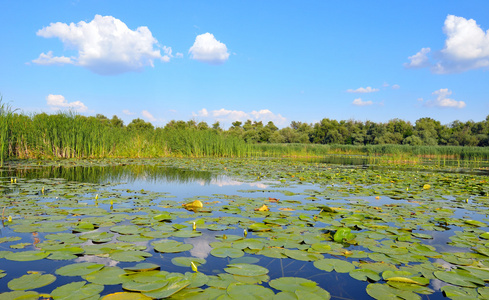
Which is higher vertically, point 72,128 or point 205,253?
point 72,128

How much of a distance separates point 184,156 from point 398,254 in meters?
17.5

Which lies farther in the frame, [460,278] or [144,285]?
[460,278]

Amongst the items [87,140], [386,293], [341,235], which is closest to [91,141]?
[87,140]

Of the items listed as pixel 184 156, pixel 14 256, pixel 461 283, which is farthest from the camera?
pixel 184 156

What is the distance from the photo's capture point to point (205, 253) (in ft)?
8.61

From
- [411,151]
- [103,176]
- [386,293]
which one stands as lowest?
[386,293]

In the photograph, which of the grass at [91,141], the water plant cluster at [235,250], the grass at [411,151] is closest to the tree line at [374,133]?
the grass at [411,151]

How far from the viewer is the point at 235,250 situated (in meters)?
2.65

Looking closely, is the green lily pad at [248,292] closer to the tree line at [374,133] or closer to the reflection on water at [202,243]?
the reflection on water at [202,243]

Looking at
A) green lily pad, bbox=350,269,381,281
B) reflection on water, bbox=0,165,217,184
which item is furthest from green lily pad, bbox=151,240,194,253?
reflection on water, bbox=0,165,217,184

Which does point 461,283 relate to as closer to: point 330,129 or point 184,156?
point 184,156

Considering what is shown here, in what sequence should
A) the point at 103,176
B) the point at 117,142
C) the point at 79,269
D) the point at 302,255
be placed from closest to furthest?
the point at 79,269 < the point at 302,255 < the point at 103,176 < the point at 117,142

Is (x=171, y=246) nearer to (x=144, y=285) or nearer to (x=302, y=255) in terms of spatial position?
(x=144, y=285)

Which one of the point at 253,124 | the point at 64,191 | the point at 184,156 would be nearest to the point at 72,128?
the point at 184,156
